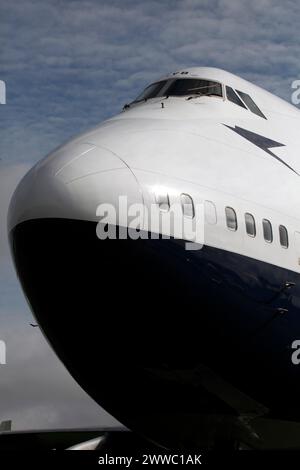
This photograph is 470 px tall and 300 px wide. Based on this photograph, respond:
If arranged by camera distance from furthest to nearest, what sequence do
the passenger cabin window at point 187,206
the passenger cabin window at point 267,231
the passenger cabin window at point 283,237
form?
1. the passenger cabin window at point 283,237
2. the passenger cabin window at point 267,231
3. the passenger cabin window at point 187,206

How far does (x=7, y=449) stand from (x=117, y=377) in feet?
26.3

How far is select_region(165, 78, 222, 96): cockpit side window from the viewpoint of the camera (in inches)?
621

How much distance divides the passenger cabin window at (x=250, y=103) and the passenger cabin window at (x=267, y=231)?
12.7 feet

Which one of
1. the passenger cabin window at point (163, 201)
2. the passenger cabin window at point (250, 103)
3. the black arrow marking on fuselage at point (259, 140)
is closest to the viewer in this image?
the passenger cabin window at point (163, 201)

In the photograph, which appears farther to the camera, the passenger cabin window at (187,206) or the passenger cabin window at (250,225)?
the passenger cabin window at (250,225)

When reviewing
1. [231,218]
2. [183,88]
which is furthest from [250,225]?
[183,88]

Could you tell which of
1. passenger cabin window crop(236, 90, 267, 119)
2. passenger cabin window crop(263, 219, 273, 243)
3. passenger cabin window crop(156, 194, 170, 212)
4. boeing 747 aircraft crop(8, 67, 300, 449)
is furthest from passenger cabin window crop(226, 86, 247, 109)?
passenger cabin window crop(156, 194, 170, 212)

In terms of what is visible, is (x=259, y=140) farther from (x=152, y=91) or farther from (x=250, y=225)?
(x=152, y=91)

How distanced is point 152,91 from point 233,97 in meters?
1.54

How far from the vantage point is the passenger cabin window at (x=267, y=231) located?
12.1 meters

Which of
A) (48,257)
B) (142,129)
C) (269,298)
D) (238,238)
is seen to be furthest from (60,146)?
(269,298)

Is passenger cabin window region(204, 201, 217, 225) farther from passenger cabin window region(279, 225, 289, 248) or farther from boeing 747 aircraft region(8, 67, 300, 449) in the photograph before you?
passenger cabin window region(279, 225, 289, 248)

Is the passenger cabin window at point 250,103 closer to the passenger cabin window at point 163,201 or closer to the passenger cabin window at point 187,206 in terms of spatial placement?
the passenger cabin window at point 187,206

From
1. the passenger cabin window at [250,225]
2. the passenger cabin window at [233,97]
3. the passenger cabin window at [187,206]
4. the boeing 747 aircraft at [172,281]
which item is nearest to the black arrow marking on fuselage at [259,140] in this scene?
A: the boeing 747 aircraft at [172,281]
